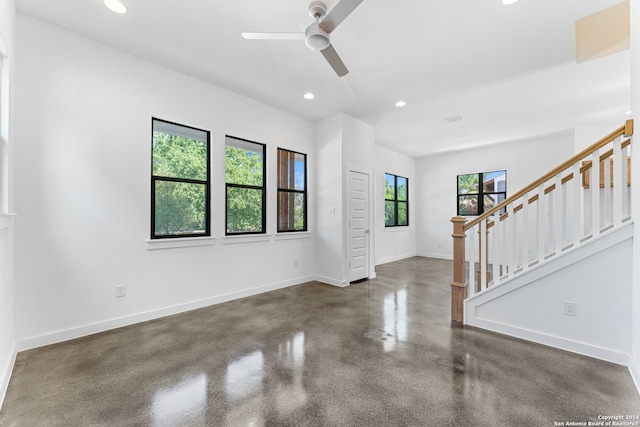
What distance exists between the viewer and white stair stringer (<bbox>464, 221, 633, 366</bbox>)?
7.25 ft

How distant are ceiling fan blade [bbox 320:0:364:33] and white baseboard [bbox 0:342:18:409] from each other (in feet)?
11.4

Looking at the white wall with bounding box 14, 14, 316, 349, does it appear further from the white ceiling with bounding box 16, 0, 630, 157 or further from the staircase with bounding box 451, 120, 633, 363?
the staircase with bounding box 451, 120, 633, 363

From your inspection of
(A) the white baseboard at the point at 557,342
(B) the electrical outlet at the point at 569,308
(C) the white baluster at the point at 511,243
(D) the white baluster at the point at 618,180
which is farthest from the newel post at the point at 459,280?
(D) the white baluster at the point at 618,180

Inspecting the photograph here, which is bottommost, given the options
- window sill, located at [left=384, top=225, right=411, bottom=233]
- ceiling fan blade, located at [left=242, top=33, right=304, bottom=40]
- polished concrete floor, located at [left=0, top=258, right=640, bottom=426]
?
polished concrete floor, located at [left=0, top=258, right=640, bottom=426]

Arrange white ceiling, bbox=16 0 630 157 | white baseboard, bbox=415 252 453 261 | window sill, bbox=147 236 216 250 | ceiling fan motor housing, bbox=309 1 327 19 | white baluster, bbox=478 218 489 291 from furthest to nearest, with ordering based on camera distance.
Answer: white baseboard, bbox=415 252 453 261
window sill, bbox=147 236 216 250
white baluster, bbox=478 218 489 291
white ceiling, bbox=16 0 630 157
ceiling fan motor housing, bbox=309 1 327 19

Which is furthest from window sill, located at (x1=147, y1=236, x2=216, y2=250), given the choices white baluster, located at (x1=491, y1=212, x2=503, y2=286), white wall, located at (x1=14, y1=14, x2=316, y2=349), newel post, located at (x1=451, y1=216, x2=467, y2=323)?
white baluster, located at (x1=491, y1=212, x2=503, y2=286)

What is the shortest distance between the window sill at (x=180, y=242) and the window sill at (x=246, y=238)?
214 millimetres

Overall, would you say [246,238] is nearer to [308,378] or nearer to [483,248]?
[308,378]

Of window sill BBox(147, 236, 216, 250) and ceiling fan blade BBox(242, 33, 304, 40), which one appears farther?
window sill BBox(147, 236, 216, 250)

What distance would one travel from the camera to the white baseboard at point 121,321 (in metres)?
2.54

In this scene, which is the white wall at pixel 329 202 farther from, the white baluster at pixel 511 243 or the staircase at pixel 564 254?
the white baluster at pixel 511 243

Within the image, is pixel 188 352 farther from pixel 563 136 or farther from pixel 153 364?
pixel 563 136

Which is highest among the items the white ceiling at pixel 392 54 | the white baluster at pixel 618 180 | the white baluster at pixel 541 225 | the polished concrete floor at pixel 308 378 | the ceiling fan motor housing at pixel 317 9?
the white ceiling at pixel 392 54

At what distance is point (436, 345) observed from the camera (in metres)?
2.57
